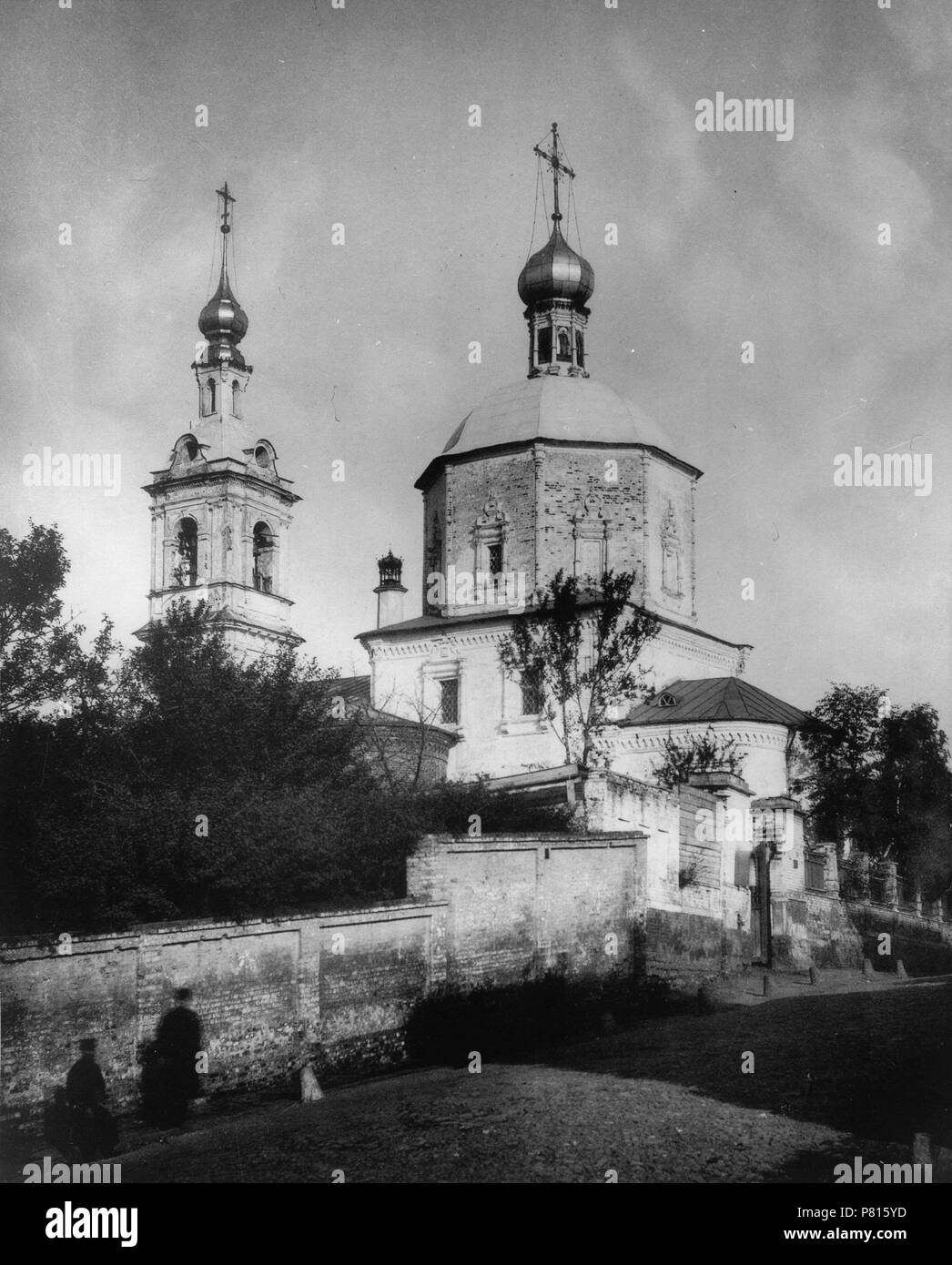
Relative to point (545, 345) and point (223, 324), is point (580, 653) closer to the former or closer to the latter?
point (545, 345)

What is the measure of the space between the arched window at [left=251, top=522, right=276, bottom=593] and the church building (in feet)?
14.0

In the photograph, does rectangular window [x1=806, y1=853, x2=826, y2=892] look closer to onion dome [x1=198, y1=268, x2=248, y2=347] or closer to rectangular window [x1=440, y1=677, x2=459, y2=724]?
rectangular window [x1=440, y1=677, x2=459, y2=724]

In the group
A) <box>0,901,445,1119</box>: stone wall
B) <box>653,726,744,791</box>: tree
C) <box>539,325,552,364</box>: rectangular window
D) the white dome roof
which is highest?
<box>539,325,552,364</box>: rectangular window

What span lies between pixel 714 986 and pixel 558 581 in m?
14.6

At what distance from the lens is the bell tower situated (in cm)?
3762

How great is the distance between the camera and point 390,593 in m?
38.9

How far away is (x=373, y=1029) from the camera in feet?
47.9

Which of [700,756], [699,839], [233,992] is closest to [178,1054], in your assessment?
[233,992]

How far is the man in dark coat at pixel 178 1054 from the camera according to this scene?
40.1ft

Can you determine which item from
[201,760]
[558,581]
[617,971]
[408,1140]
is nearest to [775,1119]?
[408,1140]

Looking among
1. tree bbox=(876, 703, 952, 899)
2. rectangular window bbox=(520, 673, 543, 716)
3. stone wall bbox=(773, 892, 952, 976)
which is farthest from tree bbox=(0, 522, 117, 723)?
tree bbox=(876, 703, 952, 899)

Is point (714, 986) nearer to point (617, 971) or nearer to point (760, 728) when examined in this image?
point (617, 971)

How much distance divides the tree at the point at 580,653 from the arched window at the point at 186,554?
32.7ft

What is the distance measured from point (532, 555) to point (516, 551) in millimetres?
509
